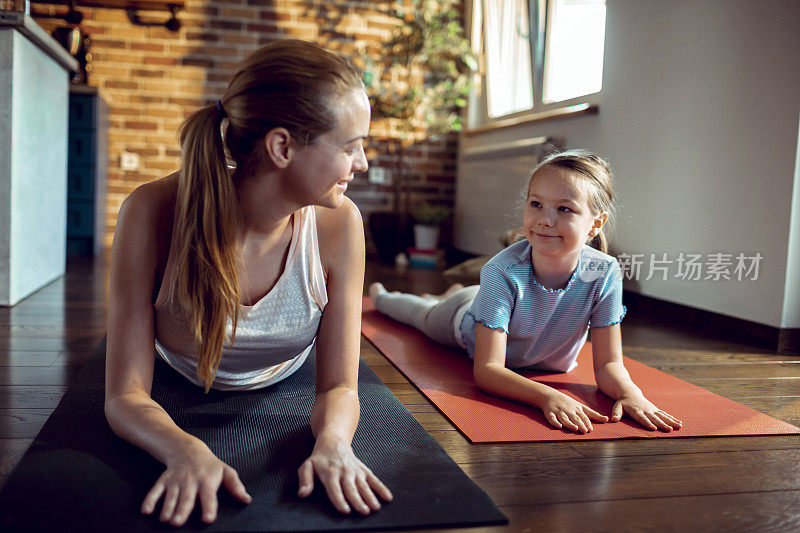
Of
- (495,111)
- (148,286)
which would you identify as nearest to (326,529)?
(148,286)

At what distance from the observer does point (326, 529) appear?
877 millimetres

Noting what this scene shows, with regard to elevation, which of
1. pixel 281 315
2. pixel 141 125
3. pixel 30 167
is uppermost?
pixel 141 125

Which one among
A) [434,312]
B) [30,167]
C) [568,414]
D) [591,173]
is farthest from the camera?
[30,167]

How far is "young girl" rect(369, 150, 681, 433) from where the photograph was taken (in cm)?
A: 157

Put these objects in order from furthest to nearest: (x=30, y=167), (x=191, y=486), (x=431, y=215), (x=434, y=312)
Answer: (x=431, y=215) < (x=30, y=167) < (x=434, y=312) < (x=191, y=486)

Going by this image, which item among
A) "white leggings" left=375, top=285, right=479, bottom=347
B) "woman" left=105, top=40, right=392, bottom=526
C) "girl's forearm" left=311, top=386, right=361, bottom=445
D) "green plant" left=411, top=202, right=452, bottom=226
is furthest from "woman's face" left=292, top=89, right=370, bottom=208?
"green plant" left=411, top=202, right=452, bottom=226

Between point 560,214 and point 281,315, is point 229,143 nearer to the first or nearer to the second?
point 281,315

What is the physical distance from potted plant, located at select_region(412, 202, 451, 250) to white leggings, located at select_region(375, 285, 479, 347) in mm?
2193

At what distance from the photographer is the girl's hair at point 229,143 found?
103cm

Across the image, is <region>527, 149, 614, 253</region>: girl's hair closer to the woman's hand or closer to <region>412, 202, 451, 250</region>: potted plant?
the woman's hand

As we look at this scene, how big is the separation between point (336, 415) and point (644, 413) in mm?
673

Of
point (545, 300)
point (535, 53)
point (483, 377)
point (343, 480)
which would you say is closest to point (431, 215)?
point (535, 53)

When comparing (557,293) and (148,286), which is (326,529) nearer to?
(148,286)

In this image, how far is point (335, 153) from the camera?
1063 millimetres
